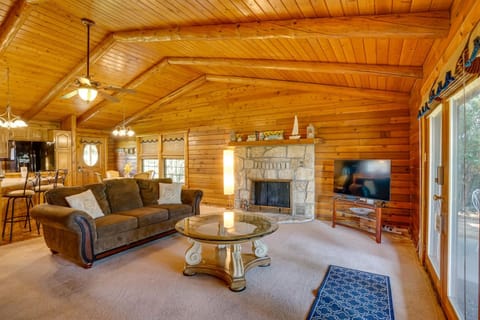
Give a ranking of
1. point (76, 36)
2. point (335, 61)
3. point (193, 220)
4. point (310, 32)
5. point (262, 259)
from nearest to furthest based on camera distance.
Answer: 1. point (310, 32)
2. point (262, 259)
3. point (193, 220)
4. point (335, 61)
5. point (76, 36)

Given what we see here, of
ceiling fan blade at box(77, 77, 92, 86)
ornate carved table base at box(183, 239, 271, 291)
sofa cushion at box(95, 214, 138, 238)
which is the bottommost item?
ornate carved table base at box(183, 239, 271, 291)

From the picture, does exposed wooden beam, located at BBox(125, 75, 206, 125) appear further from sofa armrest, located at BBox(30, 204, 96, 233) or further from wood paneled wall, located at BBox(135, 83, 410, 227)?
sofa armrest, located at BBox(30, 204, 96, 233)

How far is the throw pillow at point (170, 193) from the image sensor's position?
15.0 feet

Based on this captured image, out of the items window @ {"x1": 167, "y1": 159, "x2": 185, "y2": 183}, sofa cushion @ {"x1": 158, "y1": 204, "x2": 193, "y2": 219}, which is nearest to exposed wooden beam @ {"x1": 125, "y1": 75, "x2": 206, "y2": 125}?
window @ {"x1": 167, "y1": 159, "x2": 185, "y2": 183}

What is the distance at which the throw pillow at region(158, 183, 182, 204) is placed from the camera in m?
4.56

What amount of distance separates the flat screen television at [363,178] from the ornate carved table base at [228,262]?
2.27 meters

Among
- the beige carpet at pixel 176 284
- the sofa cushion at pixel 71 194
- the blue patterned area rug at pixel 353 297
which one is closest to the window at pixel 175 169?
the sofa cushion at pixel 71 194

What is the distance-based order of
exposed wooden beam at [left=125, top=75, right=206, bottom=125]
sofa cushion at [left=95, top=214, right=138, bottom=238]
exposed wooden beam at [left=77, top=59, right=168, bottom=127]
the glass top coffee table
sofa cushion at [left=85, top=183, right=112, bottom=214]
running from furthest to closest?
exposed wooden beam at [left=125, top=75, right=206, bottom=125] < exposed wooden beam at [left=77, top=59, right=168, bottom=127] < sofa cushion at [left=85, top=183, right=112, bottom=214] < sofa cushion at [left=95, top=214, right=138, bottom=238] < the glass top coffee table

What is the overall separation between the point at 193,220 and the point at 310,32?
8.68ft

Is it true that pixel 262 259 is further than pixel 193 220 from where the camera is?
No

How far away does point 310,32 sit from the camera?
2.73 metres

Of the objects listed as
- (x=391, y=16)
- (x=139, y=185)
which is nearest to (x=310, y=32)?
(x=391, y=16)

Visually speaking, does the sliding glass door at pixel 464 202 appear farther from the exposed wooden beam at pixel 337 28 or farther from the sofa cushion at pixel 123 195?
the sofa cushion at pixel 123 195

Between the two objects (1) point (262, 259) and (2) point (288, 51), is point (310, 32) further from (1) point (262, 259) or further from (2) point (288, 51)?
(1) point (262, 259)
